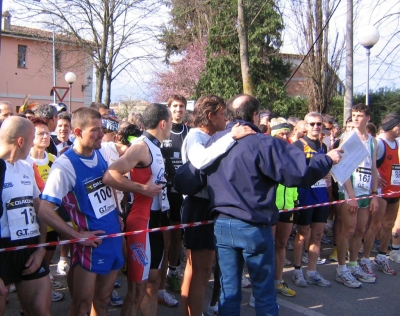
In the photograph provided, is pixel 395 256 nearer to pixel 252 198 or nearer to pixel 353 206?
pixel 353 206

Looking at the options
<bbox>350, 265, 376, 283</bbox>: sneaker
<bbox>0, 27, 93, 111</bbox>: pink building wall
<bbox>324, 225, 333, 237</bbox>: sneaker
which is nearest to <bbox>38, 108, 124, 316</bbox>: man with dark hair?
<bbox>350, 265, 376, 283</bbox>: sneaker

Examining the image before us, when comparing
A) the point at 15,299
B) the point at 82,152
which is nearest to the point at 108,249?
the point at 82,152

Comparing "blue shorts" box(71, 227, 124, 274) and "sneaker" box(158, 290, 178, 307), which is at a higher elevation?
"blue shorts" box(71, 227, 124, 274)

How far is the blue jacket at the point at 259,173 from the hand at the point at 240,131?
0.03 meters

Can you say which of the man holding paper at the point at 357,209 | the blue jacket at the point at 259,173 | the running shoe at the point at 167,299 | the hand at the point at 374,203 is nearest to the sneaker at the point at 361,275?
the man holding paper at the point at 357,209

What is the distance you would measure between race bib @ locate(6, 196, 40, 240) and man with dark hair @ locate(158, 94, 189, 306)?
1.84 m

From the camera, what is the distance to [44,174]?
15.0ft

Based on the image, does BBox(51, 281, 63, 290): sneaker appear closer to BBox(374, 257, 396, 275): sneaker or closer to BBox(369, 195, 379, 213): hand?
BBox(369, 195, 379, 213): hand

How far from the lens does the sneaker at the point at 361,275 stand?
19.6 ft

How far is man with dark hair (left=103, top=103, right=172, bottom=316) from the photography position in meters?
3.50

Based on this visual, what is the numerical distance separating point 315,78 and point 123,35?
8853 millimetres

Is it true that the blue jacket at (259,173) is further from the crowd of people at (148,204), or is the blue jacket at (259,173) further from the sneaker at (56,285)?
the sneaker at (56,285)

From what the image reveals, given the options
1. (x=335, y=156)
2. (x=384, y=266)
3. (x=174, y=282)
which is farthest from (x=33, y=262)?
(x=384, y=266)

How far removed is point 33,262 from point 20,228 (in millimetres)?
258
